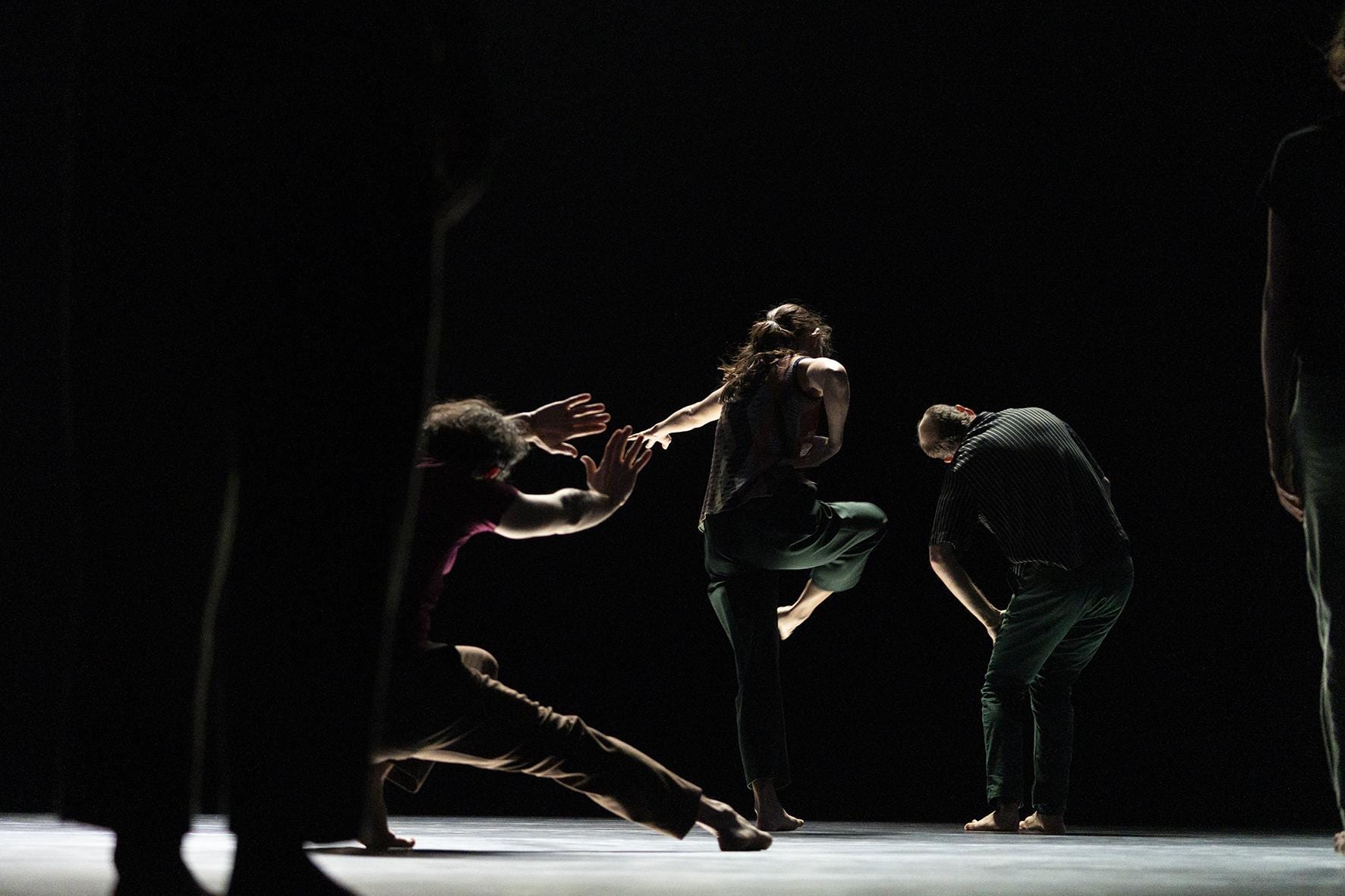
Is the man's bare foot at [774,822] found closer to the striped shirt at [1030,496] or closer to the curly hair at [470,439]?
the striped shirt at [1030,496]

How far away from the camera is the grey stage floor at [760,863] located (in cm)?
170

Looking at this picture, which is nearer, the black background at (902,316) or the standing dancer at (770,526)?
the standing dancer at (770,526)

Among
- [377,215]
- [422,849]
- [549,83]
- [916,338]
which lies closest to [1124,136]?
[916,338]

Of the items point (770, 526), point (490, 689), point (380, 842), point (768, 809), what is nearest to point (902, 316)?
point (770, 526)

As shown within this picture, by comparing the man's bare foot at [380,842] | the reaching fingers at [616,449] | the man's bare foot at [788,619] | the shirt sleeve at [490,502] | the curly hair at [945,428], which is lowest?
the man's bare foot at [380,842]

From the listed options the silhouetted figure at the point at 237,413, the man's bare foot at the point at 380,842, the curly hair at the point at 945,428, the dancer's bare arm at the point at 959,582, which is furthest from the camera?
the curly hair at the point at 945,428

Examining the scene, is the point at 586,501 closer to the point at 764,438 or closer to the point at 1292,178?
the point at 764,438

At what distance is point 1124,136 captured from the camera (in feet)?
15.7

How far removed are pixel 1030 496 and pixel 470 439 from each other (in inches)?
63.5

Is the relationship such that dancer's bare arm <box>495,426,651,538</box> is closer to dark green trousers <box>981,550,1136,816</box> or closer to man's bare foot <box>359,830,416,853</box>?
man's bare foot <box>359,830,416,853</box>

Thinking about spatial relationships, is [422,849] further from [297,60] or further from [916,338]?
[916,338]

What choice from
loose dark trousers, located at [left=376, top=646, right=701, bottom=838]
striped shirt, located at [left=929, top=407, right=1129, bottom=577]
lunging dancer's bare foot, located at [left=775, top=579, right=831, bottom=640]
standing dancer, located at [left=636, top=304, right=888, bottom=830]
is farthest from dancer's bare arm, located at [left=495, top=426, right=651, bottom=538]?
striped shirt, located at [left=929, top=407, right=1129, bottom=577]

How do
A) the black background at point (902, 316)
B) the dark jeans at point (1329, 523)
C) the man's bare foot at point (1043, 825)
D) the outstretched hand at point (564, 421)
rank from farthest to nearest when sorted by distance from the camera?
the black background at point (902, 316) < the man's bare foot at point (1043, 825) < the outstretched hand at point (564, 421) < the dark jeans at point (1329, 523)

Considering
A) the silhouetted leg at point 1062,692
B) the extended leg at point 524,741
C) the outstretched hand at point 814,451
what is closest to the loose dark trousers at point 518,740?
the extended leg at point 524,741
